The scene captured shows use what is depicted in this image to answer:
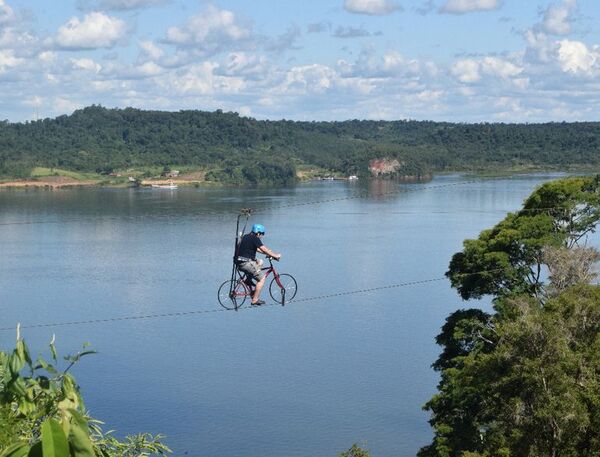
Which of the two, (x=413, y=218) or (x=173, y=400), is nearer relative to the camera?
(x=173, y=400)

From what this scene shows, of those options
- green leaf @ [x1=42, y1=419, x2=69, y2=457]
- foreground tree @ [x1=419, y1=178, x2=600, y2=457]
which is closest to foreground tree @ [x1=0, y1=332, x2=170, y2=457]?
green leaf @ [x1=42, y1=419, x2=69, y2=457]

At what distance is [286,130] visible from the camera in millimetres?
185875

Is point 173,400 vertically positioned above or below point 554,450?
below

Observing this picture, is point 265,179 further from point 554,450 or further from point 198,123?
point 554,450

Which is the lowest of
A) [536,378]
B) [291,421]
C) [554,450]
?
[291,421]

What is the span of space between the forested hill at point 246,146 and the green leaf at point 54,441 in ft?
408

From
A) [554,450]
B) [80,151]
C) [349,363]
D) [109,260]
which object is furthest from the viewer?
[80,151]

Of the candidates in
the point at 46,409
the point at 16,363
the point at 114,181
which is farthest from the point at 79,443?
the point at 114,181

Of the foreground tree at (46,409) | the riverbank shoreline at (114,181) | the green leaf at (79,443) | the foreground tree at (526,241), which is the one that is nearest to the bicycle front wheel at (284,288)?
the foreground tree at (526,241)

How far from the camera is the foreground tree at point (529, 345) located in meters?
14.0

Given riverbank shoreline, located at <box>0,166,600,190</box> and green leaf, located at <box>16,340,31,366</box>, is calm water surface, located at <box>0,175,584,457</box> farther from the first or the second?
riverbank shoreline, located at <box>0,166,600,190</box>

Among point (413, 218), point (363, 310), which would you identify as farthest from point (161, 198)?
point (363, 310)

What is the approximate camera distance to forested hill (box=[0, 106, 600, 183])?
137 meters

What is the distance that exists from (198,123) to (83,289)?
460 feet
